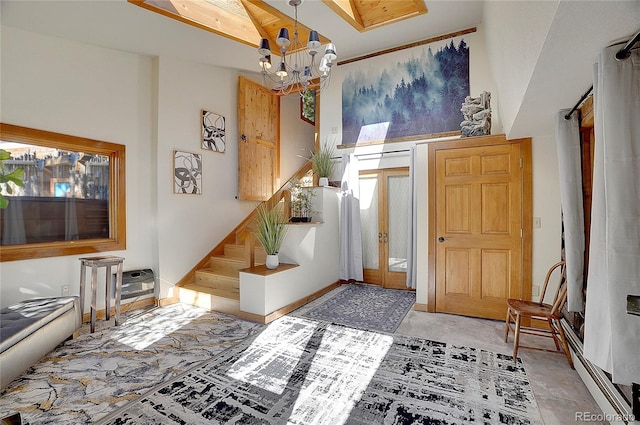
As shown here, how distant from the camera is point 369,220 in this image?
530 centimetres

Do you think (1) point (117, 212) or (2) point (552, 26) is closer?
(2) point (552, 26)

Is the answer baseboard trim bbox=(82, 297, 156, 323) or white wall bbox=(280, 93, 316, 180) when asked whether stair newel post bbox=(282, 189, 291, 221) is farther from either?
baseboard trim bbox=(82, 297, 156, 323)

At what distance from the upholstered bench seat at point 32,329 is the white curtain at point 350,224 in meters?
3.65

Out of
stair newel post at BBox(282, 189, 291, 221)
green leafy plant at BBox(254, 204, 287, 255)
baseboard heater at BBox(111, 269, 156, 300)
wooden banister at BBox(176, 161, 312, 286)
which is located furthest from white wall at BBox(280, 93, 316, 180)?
baseboard heater at BBox(111, 269, 156, 300)

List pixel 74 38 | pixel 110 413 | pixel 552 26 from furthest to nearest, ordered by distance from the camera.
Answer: pixel 74 38 → pixel 110 413 → pixel 552 26

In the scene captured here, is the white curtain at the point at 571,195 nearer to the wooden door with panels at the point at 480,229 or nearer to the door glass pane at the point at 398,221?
the wooden door with panels at the point at 480,229

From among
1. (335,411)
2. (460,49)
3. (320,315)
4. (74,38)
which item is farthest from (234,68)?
(335,411)

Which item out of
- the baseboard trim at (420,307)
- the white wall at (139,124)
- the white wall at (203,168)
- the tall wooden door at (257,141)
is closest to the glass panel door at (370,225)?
the baseboard trim at (420,307)

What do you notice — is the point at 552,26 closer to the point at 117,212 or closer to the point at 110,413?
the point at 110,413

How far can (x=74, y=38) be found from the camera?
3.44 metres

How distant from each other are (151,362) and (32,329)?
997 mm

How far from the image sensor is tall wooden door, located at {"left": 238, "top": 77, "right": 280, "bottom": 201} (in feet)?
17.5

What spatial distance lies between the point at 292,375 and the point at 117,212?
10.7 ft

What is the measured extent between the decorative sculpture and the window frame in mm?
4599
